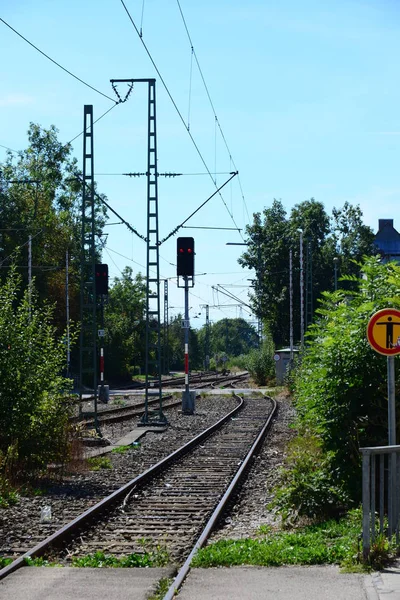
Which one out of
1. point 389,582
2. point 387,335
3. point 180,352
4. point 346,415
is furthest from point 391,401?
point 180,352

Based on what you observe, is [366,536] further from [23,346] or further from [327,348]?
[23,346]

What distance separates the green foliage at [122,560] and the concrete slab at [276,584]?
2.35 feet

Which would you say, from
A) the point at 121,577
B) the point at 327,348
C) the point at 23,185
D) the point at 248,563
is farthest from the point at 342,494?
the point at 23,185

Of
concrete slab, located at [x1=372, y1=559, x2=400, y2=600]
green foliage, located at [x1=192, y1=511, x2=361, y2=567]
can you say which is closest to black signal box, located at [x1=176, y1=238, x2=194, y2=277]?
green foliage, located at [x1=192, y1=511, x2=361, y2=567]

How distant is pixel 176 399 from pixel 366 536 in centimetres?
3549

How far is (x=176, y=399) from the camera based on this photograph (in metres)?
43.3

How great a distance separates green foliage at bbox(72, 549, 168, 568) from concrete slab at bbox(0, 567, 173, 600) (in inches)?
11.4

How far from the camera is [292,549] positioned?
8.88m

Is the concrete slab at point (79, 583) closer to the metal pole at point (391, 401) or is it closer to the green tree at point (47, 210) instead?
the metal pole at point (391, 401)

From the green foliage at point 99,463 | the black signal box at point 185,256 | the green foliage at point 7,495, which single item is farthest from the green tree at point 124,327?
the green foliage at point 7,495

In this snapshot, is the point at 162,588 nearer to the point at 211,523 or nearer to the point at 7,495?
the point at 211,523

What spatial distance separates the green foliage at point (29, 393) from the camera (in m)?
14.8

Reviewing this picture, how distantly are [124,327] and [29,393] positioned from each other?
63.6 m

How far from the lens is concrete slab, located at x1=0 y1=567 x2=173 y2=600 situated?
24.6 feet
